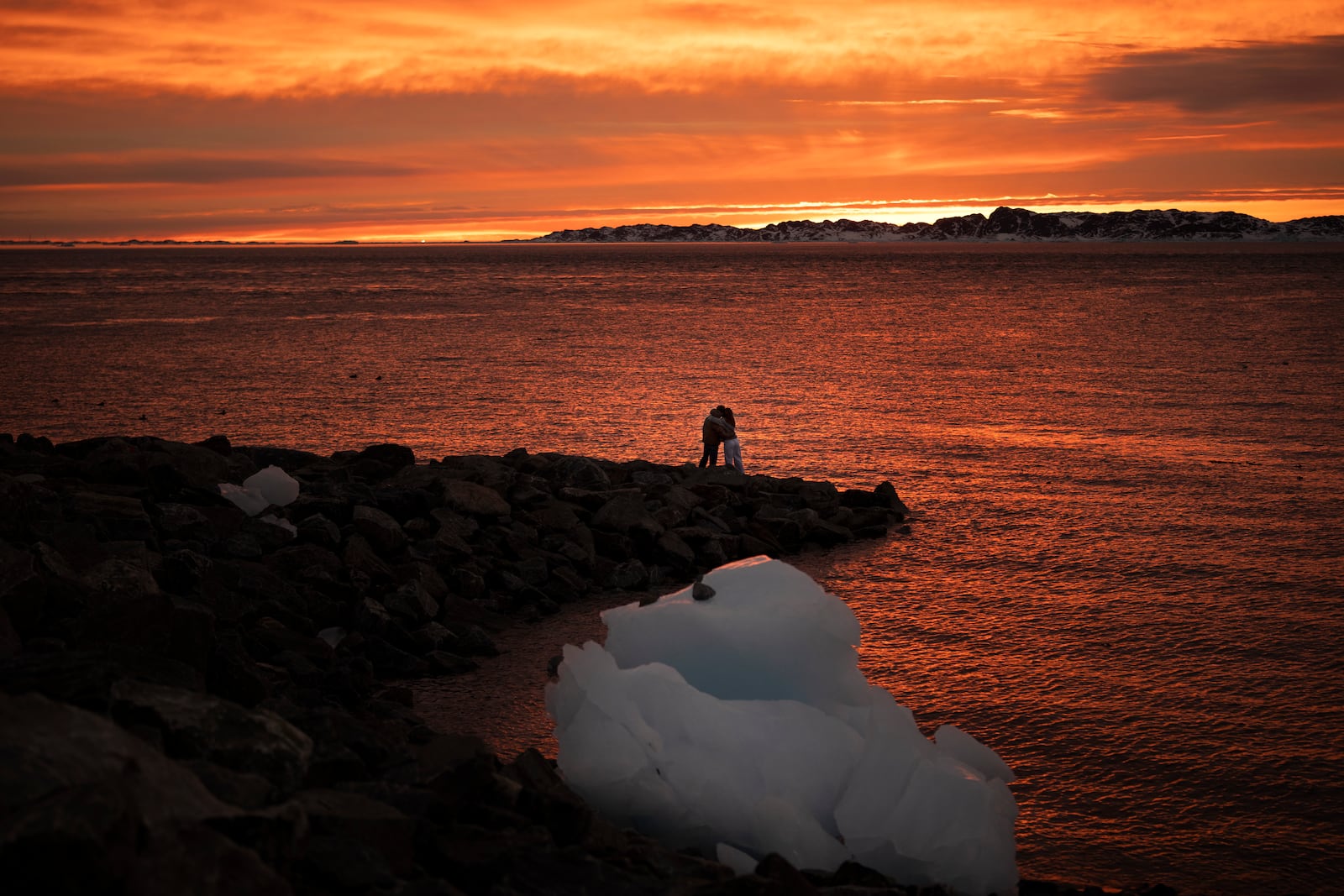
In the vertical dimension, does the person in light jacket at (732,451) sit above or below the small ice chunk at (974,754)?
above

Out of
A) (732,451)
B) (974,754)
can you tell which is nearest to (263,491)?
(732,451)

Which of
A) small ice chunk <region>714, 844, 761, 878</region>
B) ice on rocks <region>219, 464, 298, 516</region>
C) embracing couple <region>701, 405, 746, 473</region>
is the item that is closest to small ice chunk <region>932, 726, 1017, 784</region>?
small ice chunk <region>714, 844, 761, 878</region>

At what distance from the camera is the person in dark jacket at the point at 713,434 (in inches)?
827

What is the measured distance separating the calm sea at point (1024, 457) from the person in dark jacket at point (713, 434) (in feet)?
7.37

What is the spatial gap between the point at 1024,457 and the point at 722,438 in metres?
6.94

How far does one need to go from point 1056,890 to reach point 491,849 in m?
3.92

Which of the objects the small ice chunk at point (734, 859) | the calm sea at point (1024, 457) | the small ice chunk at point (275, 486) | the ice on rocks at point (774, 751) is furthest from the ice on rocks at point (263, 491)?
the small ice chunk at point (734, 859)

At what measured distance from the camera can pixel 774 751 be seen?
296 inches

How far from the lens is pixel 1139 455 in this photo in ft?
76.8

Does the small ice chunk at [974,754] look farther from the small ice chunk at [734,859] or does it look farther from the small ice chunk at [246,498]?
the small ice chunk at [246,498]

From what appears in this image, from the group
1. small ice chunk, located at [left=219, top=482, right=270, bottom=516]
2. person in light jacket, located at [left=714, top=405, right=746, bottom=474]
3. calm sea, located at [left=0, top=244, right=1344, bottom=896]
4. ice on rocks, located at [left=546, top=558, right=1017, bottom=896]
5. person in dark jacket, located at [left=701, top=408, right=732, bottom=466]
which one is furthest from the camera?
person in dark jacket, located at [left=701, top=408, right=732, bottom=466]

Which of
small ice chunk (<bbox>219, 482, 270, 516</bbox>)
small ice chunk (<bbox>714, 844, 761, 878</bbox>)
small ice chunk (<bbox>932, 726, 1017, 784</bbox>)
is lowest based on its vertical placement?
small ice chunk (<bbox>714, 844, 761, 878</bbox>)

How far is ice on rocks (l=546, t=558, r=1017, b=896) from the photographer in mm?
7070

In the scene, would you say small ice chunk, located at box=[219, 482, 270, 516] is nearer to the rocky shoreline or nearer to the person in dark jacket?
the rocky shoreline
